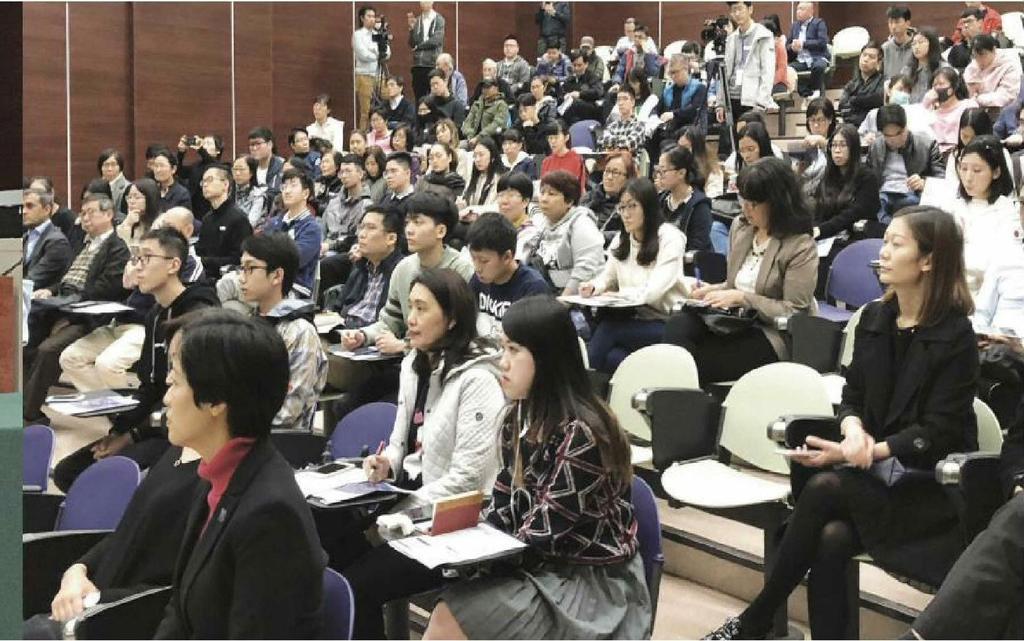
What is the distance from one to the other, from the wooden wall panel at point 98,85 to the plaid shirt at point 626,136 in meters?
4.75

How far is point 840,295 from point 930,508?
2271mm

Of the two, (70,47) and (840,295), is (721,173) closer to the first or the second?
(840,295)

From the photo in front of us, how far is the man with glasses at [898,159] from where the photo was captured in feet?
19.8

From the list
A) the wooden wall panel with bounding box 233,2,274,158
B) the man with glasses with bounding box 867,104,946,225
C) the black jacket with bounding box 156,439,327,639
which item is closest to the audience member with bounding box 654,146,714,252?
the man with glasses with bounding box 867,104,946,225

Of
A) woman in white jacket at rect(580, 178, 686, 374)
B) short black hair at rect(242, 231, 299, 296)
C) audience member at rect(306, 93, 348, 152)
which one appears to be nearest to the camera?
short black hair at rect(242, 231, 299, 296)

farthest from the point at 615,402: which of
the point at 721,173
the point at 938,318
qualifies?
the point at 721,173

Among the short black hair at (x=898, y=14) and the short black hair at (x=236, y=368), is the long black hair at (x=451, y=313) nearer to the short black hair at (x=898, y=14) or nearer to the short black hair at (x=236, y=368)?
the short black hair at (x=236, y=368)

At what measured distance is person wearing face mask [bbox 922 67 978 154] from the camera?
22.4 feet

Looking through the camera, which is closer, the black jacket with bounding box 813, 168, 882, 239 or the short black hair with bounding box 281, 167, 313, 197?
the black jacket with bounding box 813, 168, 882, 239

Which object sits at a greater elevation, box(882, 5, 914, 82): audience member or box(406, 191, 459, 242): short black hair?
box(882, 5, 914, 82): audience member

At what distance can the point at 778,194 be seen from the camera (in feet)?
13.3

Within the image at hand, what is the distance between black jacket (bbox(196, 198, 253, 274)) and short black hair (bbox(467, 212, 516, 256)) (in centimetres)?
304

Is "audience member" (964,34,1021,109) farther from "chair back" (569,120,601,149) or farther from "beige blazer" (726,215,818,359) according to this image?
"beige blazer" (726,215,818,359)

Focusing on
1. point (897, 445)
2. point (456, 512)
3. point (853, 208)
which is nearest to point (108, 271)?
point (853, 208)
